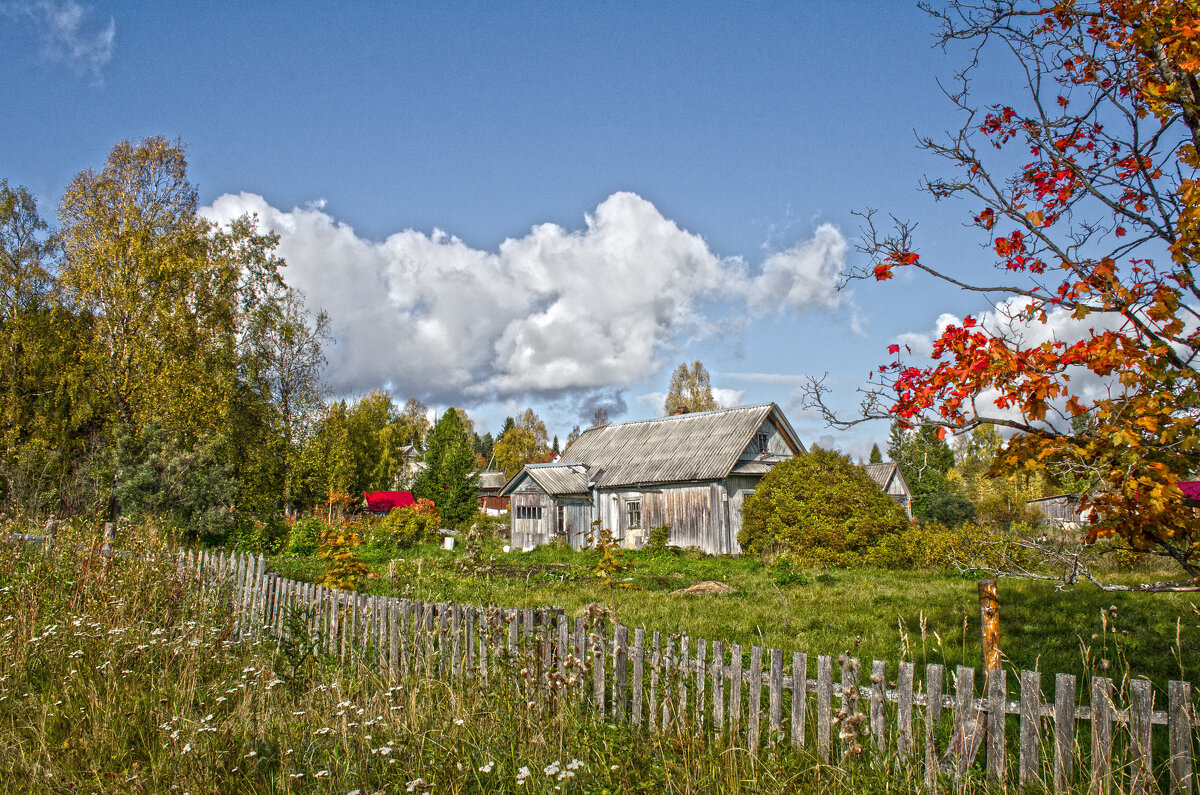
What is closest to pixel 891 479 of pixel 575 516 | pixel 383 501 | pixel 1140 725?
pixel 575 516

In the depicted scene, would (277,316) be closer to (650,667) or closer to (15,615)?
(15,615)

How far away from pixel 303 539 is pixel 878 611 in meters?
17.1

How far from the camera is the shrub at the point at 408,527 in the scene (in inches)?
985

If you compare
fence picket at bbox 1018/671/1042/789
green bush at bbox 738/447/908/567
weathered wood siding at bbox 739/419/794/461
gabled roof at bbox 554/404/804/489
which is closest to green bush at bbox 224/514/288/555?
gabled roof at bbox 554/404/804/489

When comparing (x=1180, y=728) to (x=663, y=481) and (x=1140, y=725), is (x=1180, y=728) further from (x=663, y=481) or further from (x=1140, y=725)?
Result: (x=663, y=481)

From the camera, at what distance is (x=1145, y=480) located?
122 inches

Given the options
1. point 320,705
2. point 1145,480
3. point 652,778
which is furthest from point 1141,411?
point 320,705

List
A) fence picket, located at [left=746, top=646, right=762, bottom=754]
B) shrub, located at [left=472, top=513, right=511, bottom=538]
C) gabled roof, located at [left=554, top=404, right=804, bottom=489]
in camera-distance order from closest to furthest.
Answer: fence picket, located at [left=746, top=646, right=762, bottom=754]
gabled roof, located at [left=554, top=404, right=804, bottom=489]
shrub, located at [left=472, top=513, right=511, bottom=538]

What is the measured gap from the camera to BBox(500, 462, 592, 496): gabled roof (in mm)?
27188

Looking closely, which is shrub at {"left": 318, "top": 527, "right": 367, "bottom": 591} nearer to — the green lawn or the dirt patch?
the green lawn

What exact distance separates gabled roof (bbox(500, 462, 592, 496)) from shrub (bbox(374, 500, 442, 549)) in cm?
334

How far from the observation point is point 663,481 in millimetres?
24750

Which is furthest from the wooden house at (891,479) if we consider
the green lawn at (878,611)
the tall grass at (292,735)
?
the tall grass at (292,735)

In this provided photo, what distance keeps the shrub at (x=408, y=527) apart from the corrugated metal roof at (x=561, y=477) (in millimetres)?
4721
